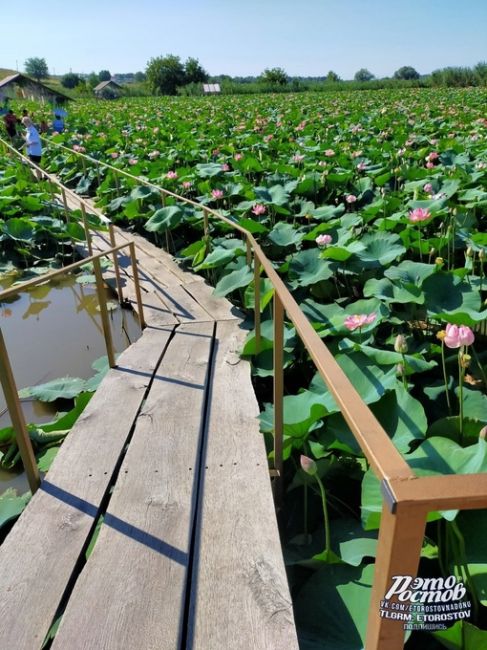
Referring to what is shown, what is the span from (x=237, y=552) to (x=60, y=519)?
608mm

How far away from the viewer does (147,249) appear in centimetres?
505

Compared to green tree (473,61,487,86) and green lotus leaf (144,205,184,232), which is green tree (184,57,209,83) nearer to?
green tree (473,61,487,86)

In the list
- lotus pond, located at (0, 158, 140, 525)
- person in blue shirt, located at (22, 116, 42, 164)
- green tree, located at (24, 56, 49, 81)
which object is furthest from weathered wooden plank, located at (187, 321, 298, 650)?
green tree, located at (24, 56, 49, 81)

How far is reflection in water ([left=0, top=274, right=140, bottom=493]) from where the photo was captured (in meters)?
3.41

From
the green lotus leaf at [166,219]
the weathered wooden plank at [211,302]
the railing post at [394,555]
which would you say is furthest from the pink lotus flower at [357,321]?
the green lotus leaf at [166,219]

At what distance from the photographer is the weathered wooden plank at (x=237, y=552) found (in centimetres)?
128

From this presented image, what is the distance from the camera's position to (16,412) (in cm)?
182

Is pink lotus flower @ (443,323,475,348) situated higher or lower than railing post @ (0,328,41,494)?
higher

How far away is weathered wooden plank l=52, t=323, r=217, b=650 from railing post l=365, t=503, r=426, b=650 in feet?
2.59

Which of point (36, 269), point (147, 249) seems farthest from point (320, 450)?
point (36, 269)

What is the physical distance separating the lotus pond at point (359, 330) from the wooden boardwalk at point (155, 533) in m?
0.15

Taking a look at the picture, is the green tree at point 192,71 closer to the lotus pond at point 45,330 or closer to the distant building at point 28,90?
the distant building at point 28,90

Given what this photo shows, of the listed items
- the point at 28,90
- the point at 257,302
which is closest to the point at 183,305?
the point at 257,302

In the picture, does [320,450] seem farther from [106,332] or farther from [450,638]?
[106,332]
